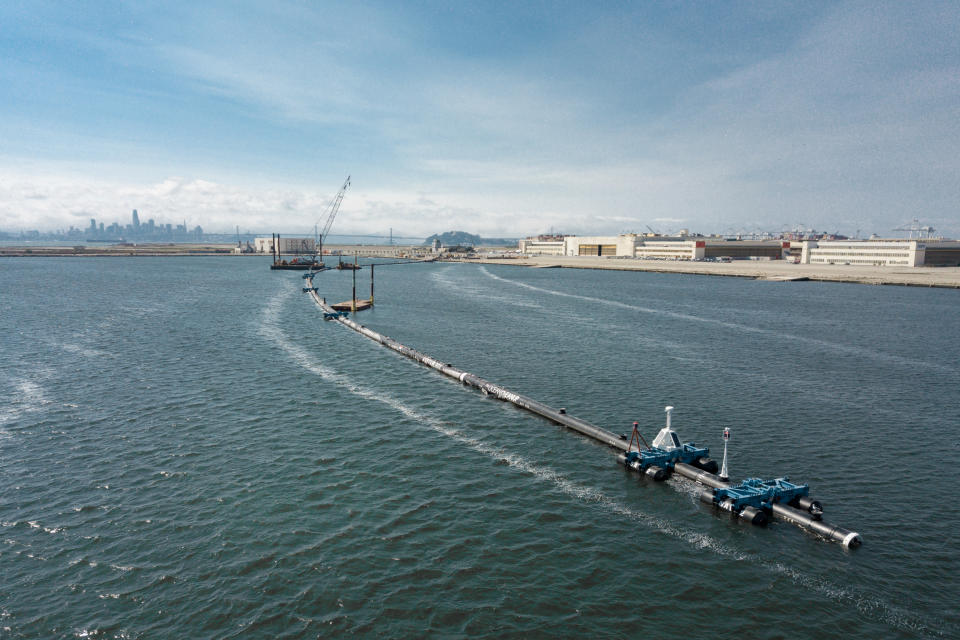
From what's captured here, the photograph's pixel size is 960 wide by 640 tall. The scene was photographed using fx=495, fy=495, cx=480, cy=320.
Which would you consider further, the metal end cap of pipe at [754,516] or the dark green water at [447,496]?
the metal end cap of pipe at [754,516]

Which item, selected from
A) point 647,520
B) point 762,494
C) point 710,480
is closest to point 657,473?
point 710,480

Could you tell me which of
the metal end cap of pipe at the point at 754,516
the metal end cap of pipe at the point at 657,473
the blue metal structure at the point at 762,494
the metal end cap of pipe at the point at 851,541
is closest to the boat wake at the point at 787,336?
the blue metal structure at the point at 762,494

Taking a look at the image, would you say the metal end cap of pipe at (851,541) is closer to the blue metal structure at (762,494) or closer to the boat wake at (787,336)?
the blue metal structure at (762,494)

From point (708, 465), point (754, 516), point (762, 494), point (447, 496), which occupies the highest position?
point (762, 494)

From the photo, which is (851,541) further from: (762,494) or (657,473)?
(657,473)

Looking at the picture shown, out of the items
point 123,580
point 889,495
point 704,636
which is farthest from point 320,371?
point 889,495

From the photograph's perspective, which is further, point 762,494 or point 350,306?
point 350,306

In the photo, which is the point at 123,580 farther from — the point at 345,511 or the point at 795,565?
the point at 795,565

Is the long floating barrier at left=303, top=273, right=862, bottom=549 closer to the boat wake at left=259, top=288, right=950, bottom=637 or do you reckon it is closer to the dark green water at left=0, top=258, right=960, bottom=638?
the dark green water at left=0, top=258, right=960, bottom=638
